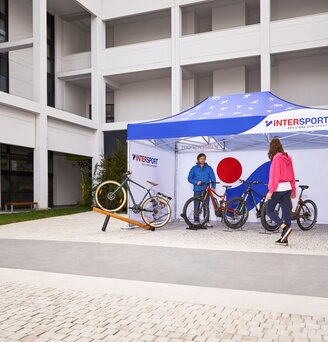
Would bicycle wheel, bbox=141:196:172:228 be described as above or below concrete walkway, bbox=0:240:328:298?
above

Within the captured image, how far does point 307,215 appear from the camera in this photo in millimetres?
10133

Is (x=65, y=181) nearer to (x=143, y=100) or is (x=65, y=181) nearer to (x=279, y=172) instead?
(x=143, y=100)

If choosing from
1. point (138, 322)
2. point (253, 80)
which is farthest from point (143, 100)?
point (138, 322)

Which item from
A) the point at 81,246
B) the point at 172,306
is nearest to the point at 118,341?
the point at 172,306

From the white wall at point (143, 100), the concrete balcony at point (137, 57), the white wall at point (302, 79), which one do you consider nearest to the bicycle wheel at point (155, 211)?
the concrete balcony at point (137, 57)

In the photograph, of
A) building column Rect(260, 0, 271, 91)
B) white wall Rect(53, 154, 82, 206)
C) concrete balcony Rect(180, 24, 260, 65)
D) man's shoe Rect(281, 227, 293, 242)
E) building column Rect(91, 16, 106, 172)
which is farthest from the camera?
white wall Rect(53, 154, 82, 206)

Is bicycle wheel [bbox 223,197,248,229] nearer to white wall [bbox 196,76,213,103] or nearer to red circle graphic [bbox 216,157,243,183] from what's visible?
red circle graphic [bbox 216,157,243,183]

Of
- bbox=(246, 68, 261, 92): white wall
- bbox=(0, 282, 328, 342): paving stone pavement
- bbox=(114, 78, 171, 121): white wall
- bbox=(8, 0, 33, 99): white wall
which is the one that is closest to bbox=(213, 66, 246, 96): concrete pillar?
bbox=(246, 68, 261, 92): white wall

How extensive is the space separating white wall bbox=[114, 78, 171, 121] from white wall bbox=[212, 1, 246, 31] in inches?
159

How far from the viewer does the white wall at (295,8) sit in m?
20.4

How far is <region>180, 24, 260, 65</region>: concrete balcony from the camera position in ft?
63.3

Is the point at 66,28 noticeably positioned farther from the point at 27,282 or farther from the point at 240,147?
the point at 27,282

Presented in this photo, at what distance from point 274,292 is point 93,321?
187 cm

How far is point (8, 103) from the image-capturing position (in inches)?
631
